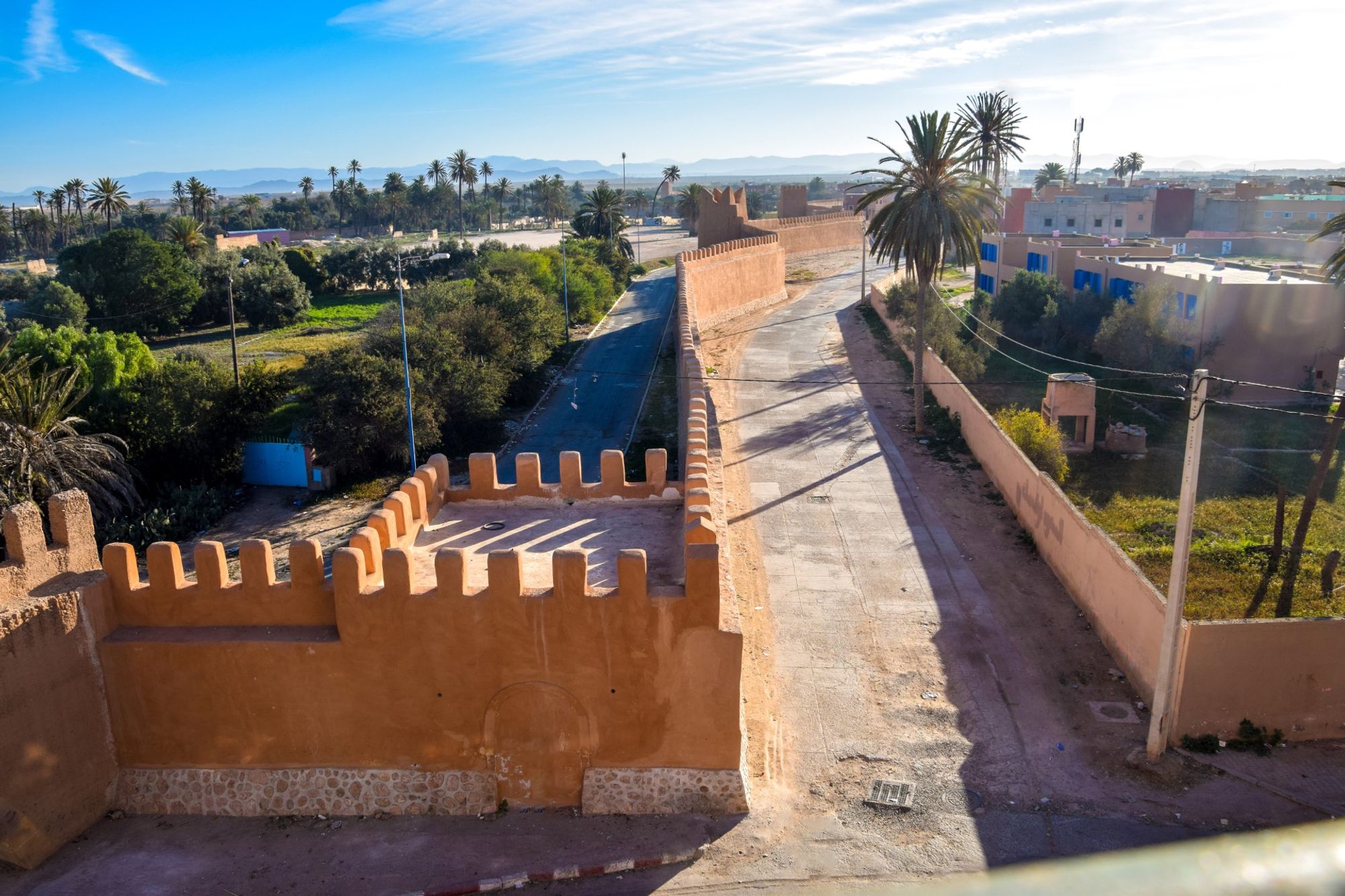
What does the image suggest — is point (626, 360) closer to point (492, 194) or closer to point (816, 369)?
point (816, 369)

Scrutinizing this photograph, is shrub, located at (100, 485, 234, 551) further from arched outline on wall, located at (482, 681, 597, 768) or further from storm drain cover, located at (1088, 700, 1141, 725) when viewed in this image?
storm drain cover, located at (1088, 700, 1141, 725)

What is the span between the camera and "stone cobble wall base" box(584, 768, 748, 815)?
1105cm

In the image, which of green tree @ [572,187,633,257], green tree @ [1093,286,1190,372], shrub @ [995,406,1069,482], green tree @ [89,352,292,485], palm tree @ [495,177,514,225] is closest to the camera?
shrub @ [995,406,1069,482]

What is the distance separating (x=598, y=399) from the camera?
36.4 m

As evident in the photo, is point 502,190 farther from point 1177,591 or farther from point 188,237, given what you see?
point 1177,591

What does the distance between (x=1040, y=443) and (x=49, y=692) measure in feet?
63.1

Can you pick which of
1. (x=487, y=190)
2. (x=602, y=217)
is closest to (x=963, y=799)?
(x=602, y=217)

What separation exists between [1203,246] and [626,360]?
120ft

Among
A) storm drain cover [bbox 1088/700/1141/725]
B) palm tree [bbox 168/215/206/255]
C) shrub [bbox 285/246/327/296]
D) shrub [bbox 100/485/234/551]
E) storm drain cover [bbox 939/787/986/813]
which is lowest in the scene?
shrub [bbox 100/485/234/551]

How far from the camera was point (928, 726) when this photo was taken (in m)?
13.3

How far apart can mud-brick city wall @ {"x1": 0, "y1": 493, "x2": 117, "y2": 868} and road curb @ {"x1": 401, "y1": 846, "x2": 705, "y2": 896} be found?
3934mm

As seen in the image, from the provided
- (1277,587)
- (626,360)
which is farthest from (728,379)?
(1277,587)

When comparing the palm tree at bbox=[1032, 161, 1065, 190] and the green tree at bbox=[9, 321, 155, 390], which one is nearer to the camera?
the green tree at bbox=[9, 321, 155, 390]

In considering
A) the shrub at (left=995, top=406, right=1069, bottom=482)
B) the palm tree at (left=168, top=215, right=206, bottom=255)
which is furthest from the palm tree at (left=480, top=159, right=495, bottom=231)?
the shrub at (left=995, top=406, right=1069, bottom=482)
